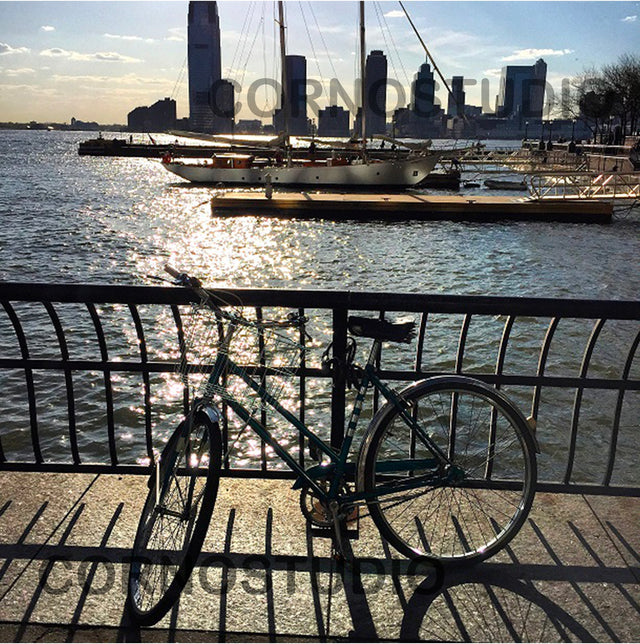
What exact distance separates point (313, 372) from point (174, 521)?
1197 mm

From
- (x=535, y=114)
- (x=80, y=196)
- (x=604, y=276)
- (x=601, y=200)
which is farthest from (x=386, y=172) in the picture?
(x=535, y=114)

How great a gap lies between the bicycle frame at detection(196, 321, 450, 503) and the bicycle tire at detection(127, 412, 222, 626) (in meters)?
0.23

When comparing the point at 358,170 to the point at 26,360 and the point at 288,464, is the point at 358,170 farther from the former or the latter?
the point at 288,464

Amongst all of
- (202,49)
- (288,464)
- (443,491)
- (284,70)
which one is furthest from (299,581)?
(202,49)

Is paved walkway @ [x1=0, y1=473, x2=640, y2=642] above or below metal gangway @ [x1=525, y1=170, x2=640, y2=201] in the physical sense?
below

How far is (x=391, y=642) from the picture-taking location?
2.92 metres

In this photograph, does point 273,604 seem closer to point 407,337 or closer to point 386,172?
point 407,337

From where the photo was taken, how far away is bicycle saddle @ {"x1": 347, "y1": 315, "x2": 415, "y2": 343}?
3229 millimetres

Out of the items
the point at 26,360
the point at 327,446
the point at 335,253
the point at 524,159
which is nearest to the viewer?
the point at 327,446

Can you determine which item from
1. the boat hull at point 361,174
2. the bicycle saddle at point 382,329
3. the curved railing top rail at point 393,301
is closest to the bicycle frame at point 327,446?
the bicycle saddle at point 382,329

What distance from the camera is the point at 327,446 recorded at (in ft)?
11.0

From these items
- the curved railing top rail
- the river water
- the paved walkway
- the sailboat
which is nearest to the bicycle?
the paved walkway

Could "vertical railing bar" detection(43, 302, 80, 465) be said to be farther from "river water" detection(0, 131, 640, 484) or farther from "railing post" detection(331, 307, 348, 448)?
"river water" detection(0, 131, 640, 484)

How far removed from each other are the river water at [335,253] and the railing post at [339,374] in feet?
36.6
